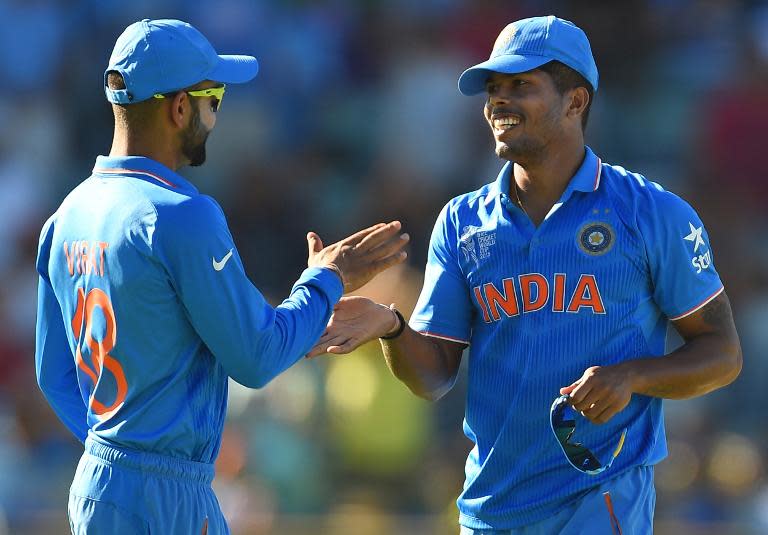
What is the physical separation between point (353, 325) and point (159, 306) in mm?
864

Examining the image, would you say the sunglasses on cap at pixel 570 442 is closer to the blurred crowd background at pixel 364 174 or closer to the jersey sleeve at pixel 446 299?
the jersey sleeve at pixel 446 299

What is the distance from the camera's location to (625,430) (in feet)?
15.0

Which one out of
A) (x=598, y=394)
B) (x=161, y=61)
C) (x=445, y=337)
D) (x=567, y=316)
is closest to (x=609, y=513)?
(x=598, y=394)

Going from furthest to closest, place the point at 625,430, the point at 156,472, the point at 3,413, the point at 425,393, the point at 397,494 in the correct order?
the point at 3,413 < the point at 397,494 < the point at 425,393 < the point at 625,430 < the point at 156,472

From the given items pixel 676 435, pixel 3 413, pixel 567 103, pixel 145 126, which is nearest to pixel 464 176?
pixel 676 435

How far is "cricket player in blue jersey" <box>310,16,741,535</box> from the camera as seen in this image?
4535mm

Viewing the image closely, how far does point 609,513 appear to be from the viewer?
14.7 ft

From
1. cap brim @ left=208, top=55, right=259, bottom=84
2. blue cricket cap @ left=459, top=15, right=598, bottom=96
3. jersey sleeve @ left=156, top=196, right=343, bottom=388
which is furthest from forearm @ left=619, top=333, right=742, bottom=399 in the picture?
cap brim @ left=208, top=55, right=259, bottom=84

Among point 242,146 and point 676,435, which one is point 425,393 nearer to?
point 676,435

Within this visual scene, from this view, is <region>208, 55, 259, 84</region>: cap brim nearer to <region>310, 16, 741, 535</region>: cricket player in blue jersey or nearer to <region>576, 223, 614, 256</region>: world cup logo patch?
<region>310, 16, 741, 535</region>: cricket player in blue jersey

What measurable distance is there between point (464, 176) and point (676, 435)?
2.56 meters

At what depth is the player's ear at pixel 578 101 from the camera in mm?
4820

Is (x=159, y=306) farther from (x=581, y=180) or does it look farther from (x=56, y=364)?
(x=581, y=180)

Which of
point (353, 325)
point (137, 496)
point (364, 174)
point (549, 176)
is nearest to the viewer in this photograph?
point (137, 496)
